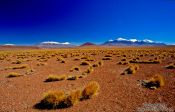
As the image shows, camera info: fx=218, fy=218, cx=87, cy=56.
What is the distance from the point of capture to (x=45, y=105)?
29.4 ft

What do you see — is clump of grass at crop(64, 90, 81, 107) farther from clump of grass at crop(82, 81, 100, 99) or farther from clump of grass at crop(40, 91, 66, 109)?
clump of grass at crop(82, 81, 100, 99)

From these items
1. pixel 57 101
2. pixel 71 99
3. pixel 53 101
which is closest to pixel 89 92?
pixel 71 99

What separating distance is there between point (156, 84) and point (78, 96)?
5059 millimetres

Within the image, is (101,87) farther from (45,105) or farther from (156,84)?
(45,105)

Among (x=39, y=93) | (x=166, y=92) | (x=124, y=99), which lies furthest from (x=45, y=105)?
(x=166, y=92)

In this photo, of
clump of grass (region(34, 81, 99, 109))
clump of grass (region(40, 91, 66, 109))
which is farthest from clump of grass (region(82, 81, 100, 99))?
clump of grass (region(40, 91, 66, 109))

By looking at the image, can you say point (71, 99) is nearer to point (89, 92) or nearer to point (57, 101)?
point (57, 101)

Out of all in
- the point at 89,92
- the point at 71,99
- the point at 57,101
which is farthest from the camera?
the point at 89,92

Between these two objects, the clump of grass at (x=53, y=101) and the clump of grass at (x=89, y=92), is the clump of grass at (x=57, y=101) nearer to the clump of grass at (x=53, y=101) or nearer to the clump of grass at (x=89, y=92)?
the clump of grass at (x=53, y=101)

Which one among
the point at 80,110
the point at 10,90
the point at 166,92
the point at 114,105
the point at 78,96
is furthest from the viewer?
the point at 10,90

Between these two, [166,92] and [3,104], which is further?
[166,92]

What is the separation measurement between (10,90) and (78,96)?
4561 mm

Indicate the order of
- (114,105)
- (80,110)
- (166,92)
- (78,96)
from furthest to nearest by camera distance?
(166,92), (78,96), (114,105), (80,110)

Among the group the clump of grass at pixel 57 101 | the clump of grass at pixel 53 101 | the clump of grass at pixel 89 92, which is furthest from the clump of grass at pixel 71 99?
the clump of grass at pixel 89 92
